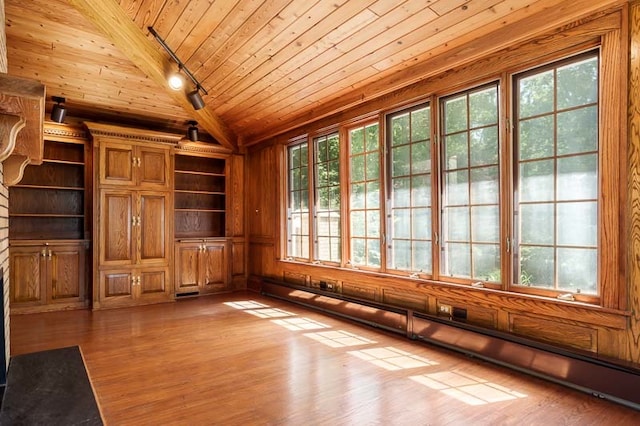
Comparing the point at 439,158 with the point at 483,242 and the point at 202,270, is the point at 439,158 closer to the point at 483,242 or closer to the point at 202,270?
the point at 483,242

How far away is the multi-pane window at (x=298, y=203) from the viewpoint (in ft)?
18.3

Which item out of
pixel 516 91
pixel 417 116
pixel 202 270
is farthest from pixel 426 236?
pixel 202 270

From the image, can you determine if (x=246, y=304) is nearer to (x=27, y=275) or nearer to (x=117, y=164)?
(x=117, y=164)

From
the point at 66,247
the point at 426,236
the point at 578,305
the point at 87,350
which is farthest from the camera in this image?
the point at 66,247

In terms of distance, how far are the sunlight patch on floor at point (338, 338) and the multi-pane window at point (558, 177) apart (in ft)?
4.96

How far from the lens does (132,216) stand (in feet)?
17.8

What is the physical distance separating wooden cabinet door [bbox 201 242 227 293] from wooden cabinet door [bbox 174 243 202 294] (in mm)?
105

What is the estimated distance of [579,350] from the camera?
8.68ft

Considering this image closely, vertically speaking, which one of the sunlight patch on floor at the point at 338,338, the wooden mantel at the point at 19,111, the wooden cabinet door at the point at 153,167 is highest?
the wooden cabinet door at the point at 153,167

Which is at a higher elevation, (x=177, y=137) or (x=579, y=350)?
(x=177, y=137)

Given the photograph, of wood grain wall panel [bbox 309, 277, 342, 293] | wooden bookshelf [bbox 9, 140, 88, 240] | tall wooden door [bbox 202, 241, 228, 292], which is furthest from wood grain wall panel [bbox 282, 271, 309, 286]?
wooden bookshelf [bbox 9, 140, 88, 240]

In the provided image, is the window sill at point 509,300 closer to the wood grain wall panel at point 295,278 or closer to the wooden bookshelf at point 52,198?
the wood grain wall panel at point 295,278

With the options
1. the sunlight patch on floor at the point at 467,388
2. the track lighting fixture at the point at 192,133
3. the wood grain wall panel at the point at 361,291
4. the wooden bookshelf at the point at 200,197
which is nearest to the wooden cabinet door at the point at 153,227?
the wooden bookshelf at the point at 200,197

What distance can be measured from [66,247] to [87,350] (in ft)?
7.46
